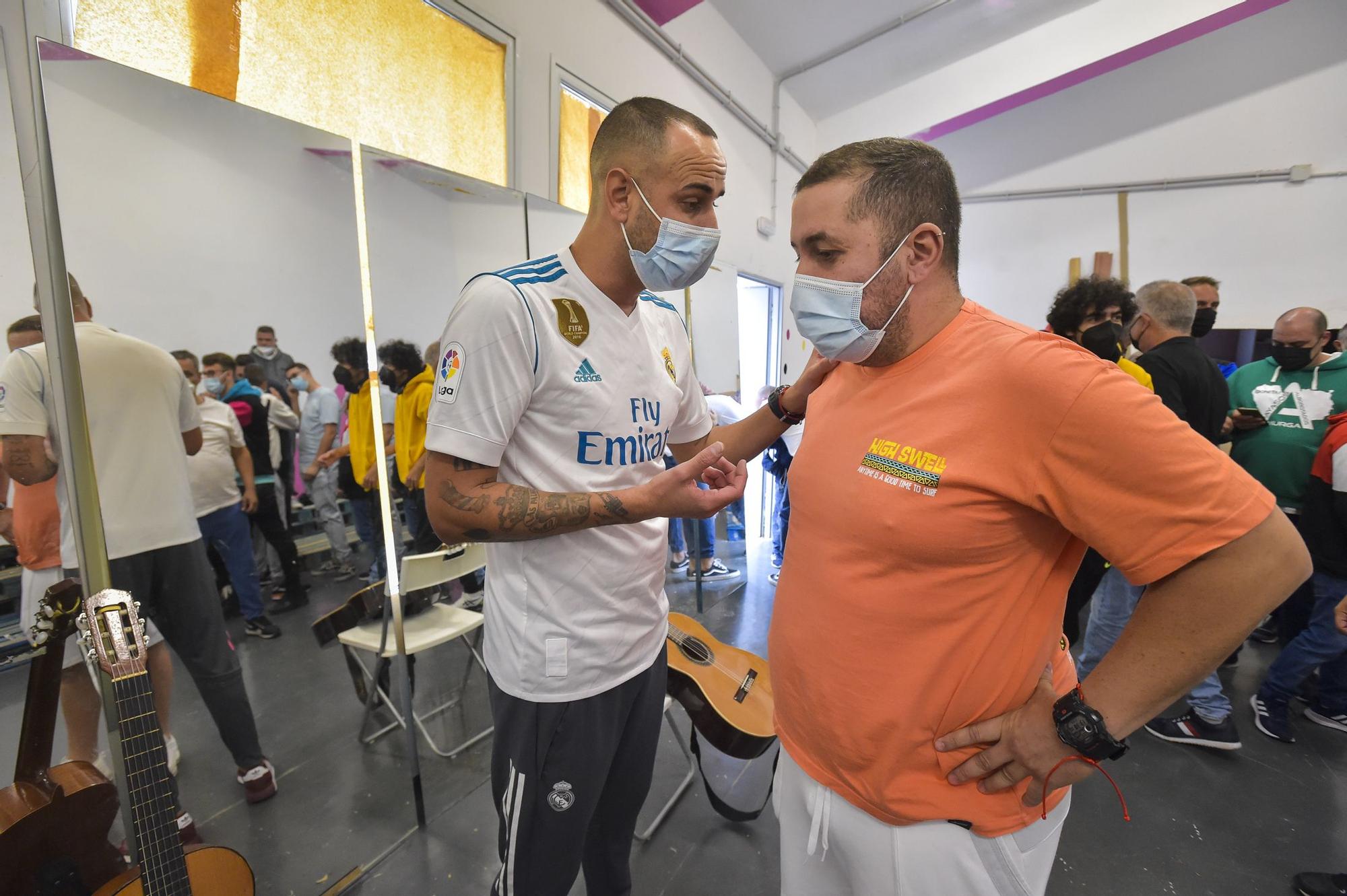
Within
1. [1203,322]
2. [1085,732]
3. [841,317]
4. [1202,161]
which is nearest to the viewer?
[1085,732]

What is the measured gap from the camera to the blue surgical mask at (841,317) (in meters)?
0.94

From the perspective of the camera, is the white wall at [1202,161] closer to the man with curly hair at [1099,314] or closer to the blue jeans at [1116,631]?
the man with curly hair at [1099,314]

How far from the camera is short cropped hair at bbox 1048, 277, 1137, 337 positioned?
2314 millimetres

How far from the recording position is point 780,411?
1.35m

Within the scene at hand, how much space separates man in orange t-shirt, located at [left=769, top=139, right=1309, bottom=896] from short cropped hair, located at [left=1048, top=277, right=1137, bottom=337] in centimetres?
194

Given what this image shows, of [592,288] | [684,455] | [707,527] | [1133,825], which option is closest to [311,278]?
[592,288]

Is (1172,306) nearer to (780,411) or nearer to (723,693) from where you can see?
(780,411)

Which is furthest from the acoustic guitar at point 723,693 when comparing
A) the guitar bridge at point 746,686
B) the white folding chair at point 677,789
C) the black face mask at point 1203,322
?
the black face mask at point 1203,322

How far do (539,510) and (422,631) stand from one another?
1.73 m

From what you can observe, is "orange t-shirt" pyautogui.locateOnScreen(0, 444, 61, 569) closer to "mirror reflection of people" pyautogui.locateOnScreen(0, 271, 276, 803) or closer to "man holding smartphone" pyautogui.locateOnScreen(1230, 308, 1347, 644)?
"mirror reflection of people" pyautogui.locateOnScreen(0, 271, 276, 803)

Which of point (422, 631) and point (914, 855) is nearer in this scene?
point (914, 855)

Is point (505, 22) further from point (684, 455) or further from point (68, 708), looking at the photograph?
point (68, 708)

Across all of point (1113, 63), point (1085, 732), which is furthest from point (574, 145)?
point (1113, 63)

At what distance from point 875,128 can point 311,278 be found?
20.0ft
